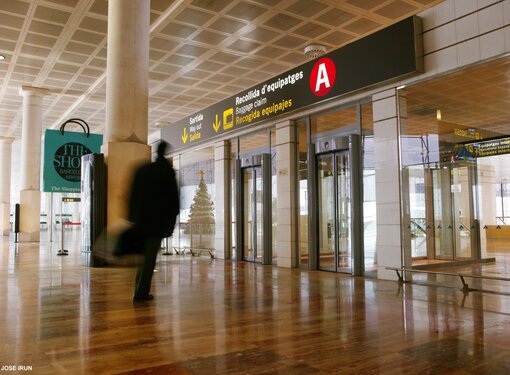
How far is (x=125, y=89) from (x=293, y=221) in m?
4.56

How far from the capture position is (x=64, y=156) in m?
12.0

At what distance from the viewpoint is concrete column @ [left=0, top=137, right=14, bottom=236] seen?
99.3 ft

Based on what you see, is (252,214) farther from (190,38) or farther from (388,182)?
(190,38)

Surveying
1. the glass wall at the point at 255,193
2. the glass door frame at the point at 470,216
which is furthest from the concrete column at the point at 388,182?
the glass wall at the point at 255,193

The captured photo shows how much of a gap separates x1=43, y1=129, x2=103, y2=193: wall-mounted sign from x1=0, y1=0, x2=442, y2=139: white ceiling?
2.76m

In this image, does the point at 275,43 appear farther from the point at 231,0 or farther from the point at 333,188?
the point at 333,188

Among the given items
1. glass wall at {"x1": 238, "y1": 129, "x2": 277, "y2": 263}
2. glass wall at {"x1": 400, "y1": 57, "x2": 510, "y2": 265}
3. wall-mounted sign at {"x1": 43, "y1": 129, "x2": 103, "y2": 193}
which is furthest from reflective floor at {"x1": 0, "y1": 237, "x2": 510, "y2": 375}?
wall-mounted sign at {"x1": 43, "y1": 129, "x2": 103, "y2": 193}

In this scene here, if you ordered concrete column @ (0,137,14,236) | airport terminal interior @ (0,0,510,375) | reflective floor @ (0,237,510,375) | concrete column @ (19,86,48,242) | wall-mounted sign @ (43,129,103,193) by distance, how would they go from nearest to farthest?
1. reflective floor @ (0,237,510,375)
2. airport terminal interior @ (0,0,510,375)
3. wall-mounted sign @ (43,129,103,193)
4. concrete column @ (19,86,48,242)
5. concrete column @ (0,137,14,236)

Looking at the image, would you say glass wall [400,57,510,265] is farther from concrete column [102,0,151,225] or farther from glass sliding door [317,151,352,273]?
concrete column [102,0,151,225]

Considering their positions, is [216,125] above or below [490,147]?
above

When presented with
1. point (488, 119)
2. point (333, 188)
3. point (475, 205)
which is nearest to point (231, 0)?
point (333, 188)

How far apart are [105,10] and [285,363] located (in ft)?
33.0

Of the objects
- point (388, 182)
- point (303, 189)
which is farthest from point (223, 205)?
point (388, 182)

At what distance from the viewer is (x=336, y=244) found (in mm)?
9070
